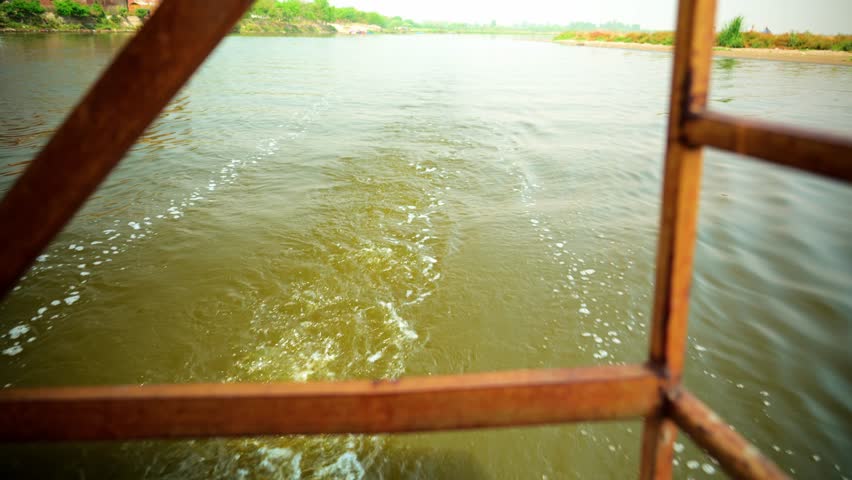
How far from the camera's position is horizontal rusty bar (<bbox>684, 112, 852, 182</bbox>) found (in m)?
0.77

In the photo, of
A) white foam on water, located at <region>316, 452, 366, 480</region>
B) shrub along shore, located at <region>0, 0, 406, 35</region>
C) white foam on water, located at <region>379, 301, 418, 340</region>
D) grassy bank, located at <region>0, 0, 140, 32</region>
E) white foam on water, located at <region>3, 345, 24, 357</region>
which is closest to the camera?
white foam on water, located at <region>316, 452, 366, 480</region>

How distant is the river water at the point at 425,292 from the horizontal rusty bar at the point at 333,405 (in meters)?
0.77

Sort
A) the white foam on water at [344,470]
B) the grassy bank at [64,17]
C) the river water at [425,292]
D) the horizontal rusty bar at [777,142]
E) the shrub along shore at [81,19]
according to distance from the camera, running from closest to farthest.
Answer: the horizontal rusty bar at [777,142] < the white foam on water at [344,470] < the river water at [425,292] < the grassy bank at [64,17] < the shrub along shore at [81,19]

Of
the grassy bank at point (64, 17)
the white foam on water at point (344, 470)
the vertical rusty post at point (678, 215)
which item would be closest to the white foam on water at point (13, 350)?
A: the white foam on water at point (344, 470)

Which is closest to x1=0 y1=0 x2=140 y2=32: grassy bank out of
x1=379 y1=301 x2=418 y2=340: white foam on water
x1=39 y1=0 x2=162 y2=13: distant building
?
x1=39 y1=0 x2=162 y2=13: distant building

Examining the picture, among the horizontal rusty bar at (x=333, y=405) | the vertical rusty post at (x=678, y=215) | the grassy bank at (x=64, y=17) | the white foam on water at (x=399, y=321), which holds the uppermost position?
the grassy bank at (x=64, y=17)

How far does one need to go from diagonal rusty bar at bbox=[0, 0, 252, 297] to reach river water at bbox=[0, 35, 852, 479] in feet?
0.18

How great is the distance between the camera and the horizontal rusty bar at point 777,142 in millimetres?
775

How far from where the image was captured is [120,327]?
3656mm

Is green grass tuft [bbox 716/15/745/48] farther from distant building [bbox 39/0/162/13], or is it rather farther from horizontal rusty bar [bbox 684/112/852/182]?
distant building [bbox 39/0/162/13]

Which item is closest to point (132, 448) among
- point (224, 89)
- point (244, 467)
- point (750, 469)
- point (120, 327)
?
point (244, 467)

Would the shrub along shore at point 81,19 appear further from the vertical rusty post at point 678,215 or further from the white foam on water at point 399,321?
the vertical rusty post at point 678,215

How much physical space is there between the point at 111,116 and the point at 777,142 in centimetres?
149

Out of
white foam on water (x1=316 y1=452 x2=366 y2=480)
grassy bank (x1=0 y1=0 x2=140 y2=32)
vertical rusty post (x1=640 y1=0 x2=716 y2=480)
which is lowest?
white foam on water (x1=316 y1=452 x2=366 y2=480)
